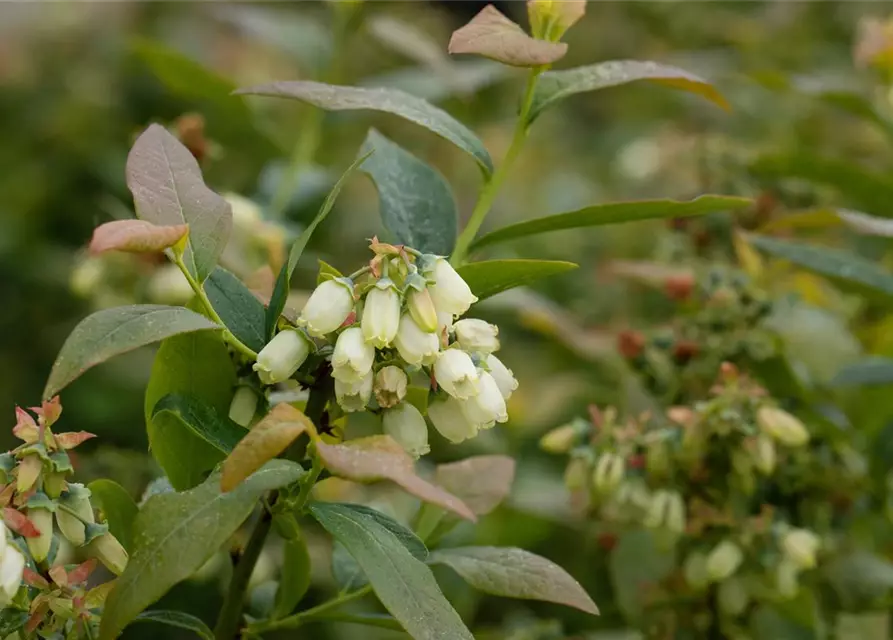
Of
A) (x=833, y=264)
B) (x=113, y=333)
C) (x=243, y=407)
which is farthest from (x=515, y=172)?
(x=113, y=333)

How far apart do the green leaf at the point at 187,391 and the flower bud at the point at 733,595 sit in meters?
0.49

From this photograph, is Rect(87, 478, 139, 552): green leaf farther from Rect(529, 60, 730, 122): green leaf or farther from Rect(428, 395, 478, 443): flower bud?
Rect(529, 60, 730, 122): green leaf

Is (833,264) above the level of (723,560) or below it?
above

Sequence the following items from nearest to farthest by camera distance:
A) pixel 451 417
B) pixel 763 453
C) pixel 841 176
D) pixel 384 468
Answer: pixel 384 468
pixel 451 417
pixel 763 453
pixel 841 176

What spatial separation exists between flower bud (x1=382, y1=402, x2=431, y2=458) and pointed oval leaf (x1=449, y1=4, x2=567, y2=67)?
0.22 metres

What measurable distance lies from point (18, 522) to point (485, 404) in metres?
0.25

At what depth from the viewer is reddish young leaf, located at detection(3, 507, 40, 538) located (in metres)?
0.53

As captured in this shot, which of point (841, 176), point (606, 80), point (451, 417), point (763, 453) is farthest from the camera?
point (841, 176)

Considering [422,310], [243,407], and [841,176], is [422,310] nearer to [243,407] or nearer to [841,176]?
[243,407]

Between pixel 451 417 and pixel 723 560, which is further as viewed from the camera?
pixel 723 560

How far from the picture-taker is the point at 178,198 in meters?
0.60

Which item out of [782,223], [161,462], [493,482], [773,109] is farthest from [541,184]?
[161,462]

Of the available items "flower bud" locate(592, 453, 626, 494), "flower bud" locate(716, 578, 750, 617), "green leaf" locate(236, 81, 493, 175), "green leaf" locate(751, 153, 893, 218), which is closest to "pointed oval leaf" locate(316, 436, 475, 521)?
"green leaf" locate(236, 81, 493, 175)

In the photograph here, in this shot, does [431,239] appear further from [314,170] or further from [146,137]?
[314,170]
